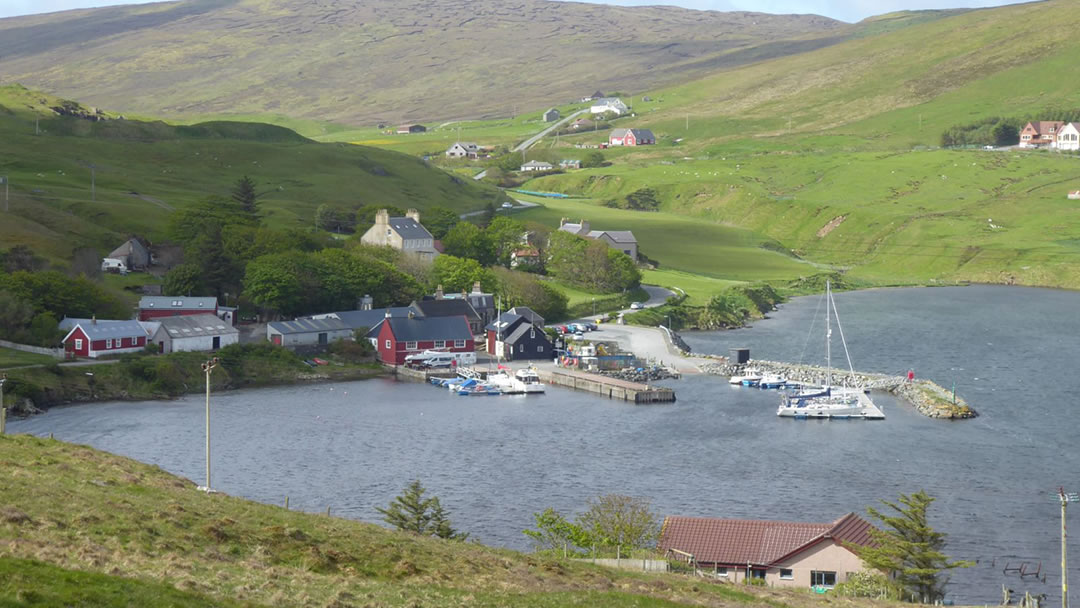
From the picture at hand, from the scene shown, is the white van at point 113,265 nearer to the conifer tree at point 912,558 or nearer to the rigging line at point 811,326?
the rigging line at point 811,326

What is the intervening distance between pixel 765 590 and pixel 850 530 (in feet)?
22.0

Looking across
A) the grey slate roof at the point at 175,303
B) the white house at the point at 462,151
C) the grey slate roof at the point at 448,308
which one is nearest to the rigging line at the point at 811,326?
the grey slate roof at the point at 448,308

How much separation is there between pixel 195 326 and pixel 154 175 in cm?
6175

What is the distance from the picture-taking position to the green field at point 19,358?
64.3m

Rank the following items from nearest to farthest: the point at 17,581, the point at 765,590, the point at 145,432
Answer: the point at 17,581 < the point at 765,590 < the point at 145,432

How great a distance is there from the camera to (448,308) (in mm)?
84750

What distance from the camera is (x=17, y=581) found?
19109mm

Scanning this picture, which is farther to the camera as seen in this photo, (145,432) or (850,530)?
(145,432)

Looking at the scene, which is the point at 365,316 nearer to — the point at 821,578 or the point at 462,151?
the point at 821,578

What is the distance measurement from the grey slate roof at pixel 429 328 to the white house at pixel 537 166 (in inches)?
4154

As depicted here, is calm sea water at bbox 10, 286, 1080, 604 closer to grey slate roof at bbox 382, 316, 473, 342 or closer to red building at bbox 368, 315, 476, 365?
red building at bbox 368, 315, 476, 365

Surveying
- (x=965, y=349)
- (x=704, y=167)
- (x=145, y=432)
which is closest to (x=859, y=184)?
(x=704, y=167)

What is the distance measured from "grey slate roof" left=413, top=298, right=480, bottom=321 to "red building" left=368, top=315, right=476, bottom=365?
2.75 m

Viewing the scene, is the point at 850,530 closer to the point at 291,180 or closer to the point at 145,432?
the point at 145,432
